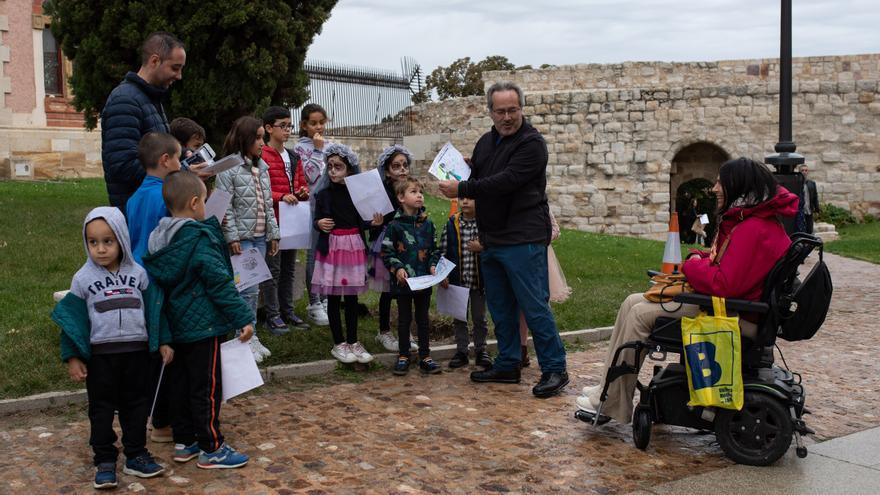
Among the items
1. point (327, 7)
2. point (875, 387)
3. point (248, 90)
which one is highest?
point (327, 7)

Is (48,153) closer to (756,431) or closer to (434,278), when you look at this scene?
(434,278)

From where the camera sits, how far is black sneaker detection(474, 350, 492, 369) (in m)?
6.65

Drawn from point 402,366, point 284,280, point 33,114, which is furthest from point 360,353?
point 33,114

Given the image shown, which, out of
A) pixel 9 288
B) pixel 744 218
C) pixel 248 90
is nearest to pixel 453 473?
pixel 744 218

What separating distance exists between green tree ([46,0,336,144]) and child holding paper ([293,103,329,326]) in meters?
4.58

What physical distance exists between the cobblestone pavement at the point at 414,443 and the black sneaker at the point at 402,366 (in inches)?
4.5

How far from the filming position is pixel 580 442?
16.4 feet

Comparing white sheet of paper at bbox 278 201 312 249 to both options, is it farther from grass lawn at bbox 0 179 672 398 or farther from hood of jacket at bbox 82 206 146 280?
hood of jacket at bbox 82 206 146 280

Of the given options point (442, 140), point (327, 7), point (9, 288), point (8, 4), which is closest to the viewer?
point (9, 288)

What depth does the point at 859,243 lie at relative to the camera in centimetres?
1803

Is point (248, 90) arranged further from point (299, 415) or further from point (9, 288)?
point (299, 415)

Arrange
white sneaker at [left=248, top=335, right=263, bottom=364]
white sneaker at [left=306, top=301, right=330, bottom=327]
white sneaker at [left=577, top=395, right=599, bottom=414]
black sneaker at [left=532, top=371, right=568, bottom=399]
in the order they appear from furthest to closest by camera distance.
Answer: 1. white sneaker at [left=306, top=301, right=330, bottom=327]
2. white sneaker at [left=248, top=335, right=263, bottom=364]
3. black sneaker at [left=532, top=371, right=568, bottom=399]
4. white sneaker at [left=577, top=395, right=599, bottom=414]

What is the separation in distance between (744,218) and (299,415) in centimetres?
289

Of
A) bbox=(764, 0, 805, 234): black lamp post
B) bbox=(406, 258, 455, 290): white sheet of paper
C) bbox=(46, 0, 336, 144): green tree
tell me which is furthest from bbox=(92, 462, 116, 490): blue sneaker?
bbox=(46, 0, 336, 144): green tree
